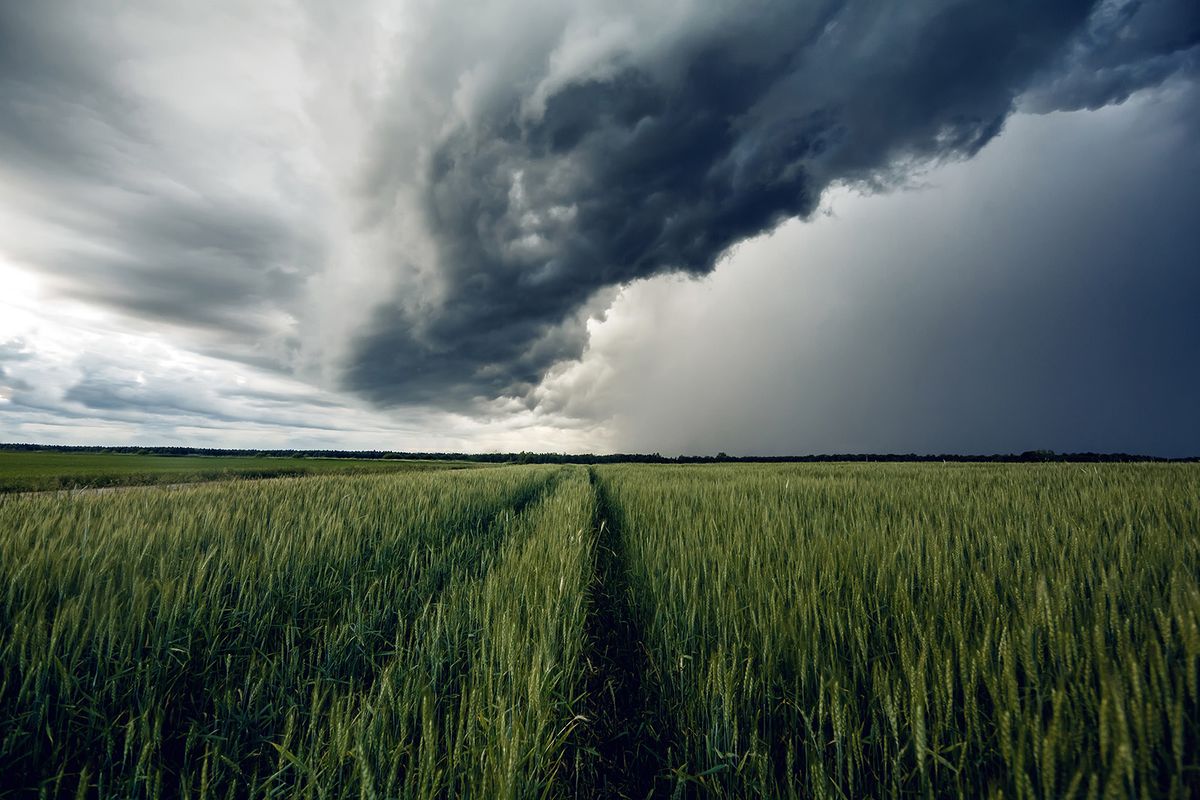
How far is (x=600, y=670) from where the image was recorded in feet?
8.54

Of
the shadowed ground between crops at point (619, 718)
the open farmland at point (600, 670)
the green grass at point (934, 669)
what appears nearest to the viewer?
the green grass at point (934, 669)

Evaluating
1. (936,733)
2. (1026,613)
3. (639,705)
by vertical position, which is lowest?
(639,705)

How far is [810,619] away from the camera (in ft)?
6.87

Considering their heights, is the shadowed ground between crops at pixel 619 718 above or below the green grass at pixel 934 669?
below

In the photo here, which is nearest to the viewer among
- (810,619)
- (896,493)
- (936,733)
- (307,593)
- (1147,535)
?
(936,733)

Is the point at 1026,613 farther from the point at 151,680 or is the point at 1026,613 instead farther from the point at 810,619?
the point at 151,680

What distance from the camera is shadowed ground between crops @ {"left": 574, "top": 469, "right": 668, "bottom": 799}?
5.71ft

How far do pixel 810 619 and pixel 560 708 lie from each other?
1162 mm

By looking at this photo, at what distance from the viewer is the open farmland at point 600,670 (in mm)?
1194

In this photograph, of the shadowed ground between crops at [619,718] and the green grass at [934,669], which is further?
the shadowed ground between crops at [619,718]

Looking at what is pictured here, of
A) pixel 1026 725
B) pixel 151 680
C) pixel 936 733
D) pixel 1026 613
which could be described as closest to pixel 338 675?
pixel 151 680

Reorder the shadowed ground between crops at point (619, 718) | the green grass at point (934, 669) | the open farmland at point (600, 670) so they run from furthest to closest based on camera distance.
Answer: the shadowed ground between crops at point (619, 718)
the open farmland at point (600, 670)
the green grass at point (934, 669)

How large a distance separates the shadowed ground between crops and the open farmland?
18 millimetres

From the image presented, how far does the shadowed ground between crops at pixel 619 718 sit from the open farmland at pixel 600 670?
0.02m
